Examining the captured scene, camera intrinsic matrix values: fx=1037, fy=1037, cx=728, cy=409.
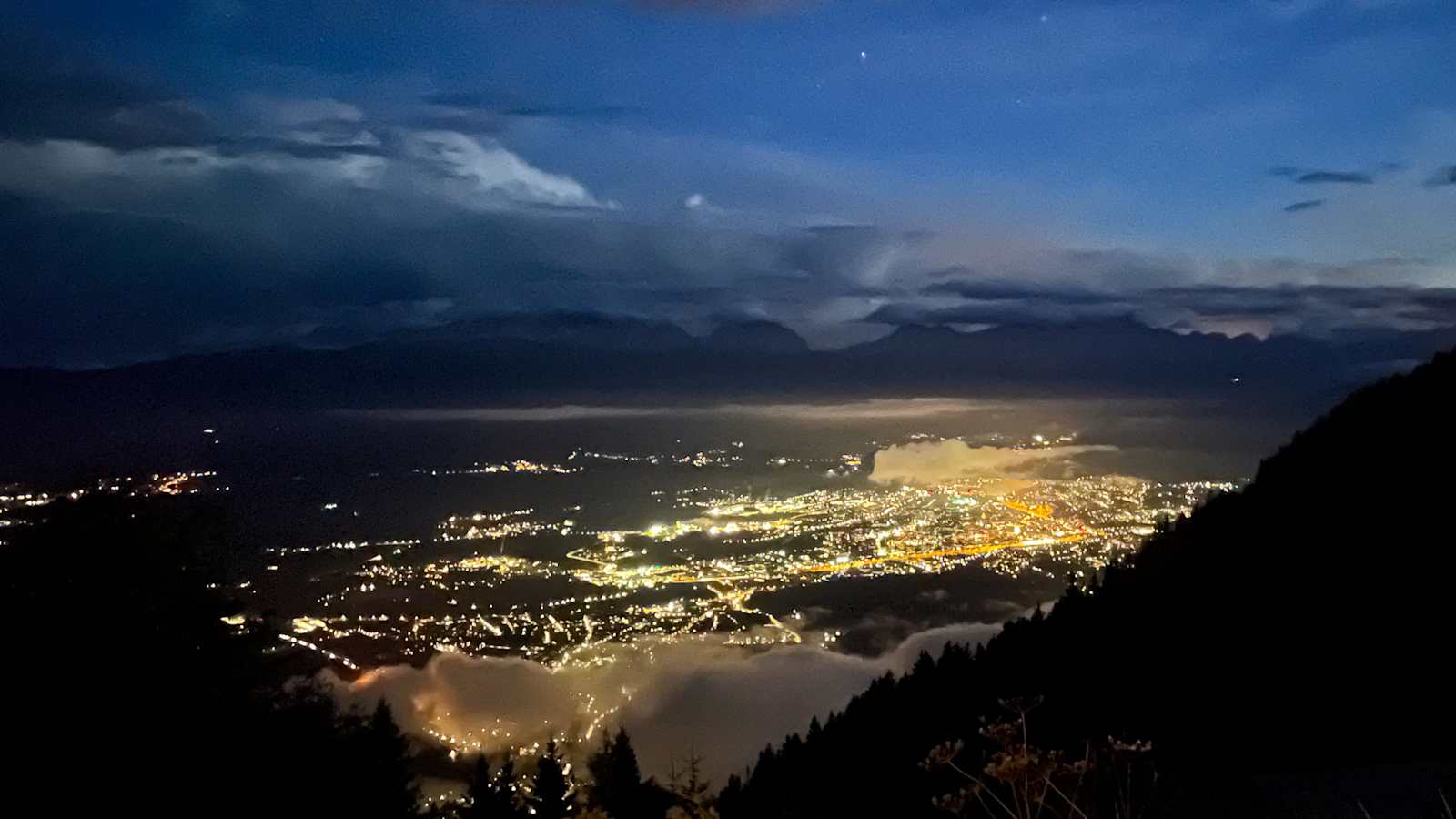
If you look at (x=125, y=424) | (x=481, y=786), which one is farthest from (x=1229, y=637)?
(x=125, y=424)

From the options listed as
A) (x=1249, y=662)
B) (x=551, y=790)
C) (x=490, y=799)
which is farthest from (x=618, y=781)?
(x=1249, y=662)

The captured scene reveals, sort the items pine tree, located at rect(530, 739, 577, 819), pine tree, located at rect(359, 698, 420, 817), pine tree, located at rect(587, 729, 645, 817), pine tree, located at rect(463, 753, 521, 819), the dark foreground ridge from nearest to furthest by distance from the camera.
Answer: pine tree, located at rect(359, 698, 420, 817), the dark foreground ridge, pine tree, located at rect(463, 753, 521, 819), pine tree, located at rect(587, 729, 645, 817), pine tree, located at rect(530, 739, 577, 819)

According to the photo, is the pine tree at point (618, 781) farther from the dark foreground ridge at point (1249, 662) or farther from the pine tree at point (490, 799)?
the dark foreground ridge at point (1249, 662)

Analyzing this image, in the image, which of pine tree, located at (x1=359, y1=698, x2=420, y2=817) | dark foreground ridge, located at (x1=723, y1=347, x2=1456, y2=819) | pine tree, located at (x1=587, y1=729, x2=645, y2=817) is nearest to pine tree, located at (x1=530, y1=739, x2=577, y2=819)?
pine tree, located at (x1=587, y1=729, x2=645, y2=817)

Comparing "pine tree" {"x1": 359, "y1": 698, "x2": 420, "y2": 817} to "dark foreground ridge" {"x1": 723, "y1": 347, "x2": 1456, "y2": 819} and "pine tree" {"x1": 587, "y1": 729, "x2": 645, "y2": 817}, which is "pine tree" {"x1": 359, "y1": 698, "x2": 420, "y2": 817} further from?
"dark foreground ridge" {"x1": 723, "y1": 347, "x2": 1456, "y2": 819}

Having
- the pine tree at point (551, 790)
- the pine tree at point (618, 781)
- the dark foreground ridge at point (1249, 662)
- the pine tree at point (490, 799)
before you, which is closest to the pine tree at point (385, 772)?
the pine tree at point (490, 799)

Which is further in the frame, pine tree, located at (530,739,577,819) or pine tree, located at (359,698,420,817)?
pine tree, located at (530,739,577,819)

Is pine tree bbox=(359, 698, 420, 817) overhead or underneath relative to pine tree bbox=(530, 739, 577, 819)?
overhead

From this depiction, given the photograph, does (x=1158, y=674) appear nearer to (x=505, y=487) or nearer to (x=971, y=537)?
(x=971, y=537)
